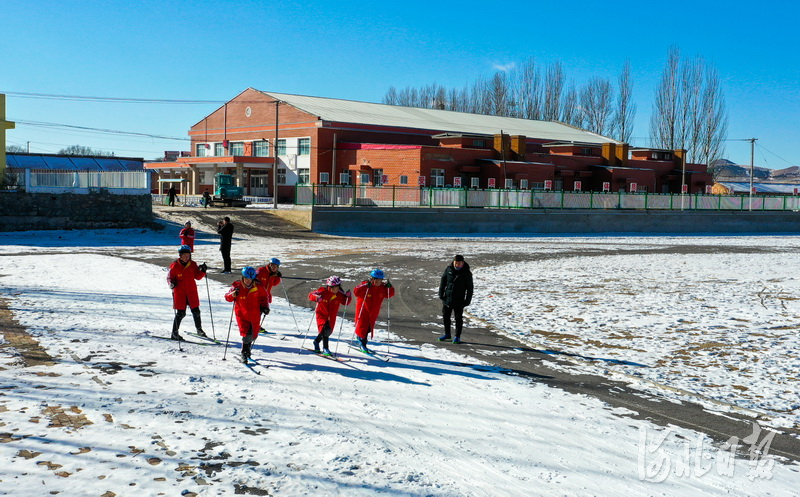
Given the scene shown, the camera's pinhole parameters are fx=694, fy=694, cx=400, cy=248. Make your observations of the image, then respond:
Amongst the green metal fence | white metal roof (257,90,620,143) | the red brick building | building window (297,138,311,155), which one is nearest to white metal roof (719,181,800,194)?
the red brick building

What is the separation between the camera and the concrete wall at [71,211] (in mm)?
30766

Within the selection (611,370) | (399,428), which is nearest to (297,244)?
(611,370)

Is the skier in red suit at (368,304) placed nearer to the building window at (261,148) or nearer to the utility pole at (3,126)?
the utility pole at (3,126)

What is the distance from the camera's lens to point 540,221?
42.8m

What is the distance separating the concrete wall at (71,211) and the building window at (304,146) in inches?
1054

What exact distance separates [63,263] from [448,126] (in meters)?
50.3

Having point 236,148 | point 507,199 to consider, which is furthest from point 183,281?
point 236,148

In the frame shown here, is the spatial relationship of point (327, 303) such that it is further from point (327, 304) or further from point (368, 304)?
point (368, 304)

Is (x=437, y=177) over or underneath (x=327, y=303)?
over

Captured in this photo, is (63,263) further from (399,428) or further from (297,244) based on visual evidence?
(399,428)

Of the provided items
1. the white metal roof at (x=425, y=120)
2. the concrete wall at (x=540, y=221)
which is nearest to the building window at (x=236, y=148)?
the white metal roof at (x=425, y=120)

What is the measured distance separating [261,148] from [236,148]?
4.10m

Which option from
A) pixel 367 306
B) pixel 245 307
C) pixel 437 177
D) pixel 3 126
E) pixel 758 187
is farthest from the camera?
pixel 758 187

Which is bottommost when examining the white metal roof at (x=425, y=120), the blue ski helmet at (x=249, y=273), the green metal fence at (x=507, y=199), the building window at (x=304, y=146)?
the blue ski helmet at (x=249, y=273)
